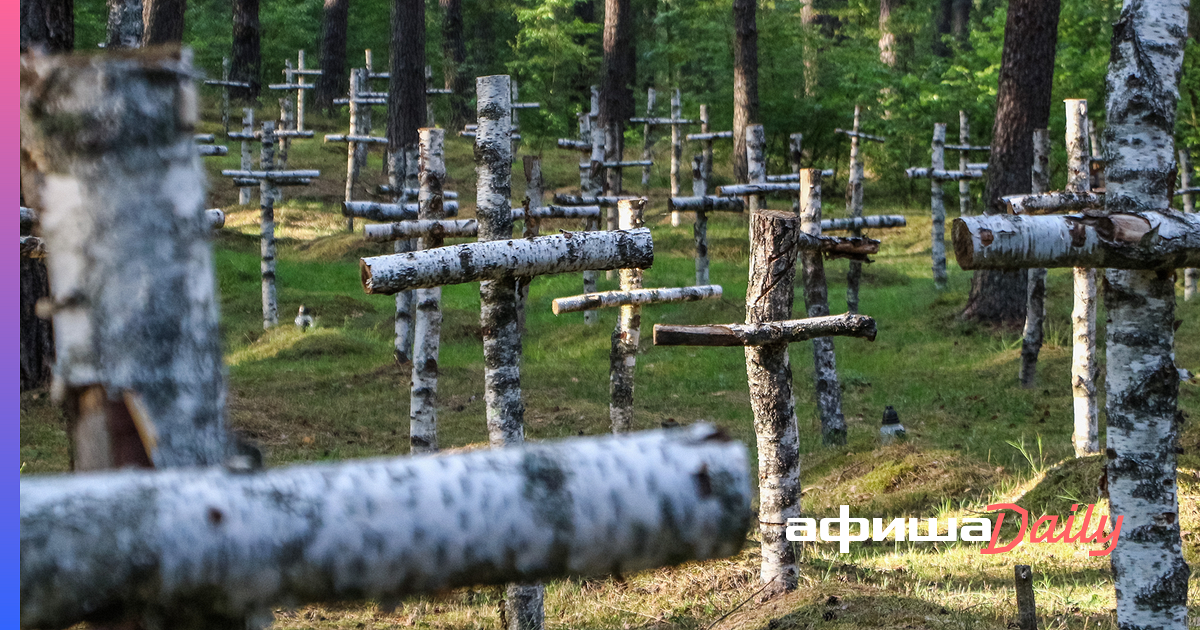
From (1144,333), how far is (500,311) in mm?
3406

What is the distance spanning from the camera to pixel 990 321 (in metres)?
17.3

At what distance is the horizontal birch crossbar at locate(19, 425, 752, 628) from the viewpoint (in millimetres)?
1357

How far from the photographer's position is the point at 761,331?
20.6 feet

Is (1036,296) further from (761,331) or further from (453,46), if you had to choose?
(453,46)

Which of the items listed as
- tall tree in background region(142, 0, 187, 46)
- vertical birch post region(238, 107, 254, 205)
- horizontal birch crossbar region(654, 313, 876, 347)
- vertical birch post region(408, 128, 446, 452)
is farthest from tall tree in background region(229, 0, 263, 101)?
horizontal birch crossbar region(654, 313, 876, 347)

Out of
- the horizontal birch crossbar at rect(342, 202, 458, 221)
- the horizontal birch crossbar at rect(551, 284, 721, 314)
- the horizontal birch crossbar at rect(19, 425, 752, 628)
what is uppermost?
the horizontal birch crossbar at rect(342, 202, 458, 221)

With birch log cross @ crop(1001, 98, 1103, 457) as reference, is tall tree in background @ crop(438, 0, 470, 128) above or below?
above

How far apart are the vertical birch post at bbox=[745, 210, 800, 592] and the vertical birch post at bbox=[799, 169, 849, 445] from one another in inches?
117

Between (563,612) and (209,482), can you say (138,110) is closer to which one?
(209,482)

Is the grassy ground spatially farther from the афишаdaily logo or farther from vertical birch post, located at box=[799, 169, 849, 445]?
vertical birch post, located at box=[799, 169, 849, 445]

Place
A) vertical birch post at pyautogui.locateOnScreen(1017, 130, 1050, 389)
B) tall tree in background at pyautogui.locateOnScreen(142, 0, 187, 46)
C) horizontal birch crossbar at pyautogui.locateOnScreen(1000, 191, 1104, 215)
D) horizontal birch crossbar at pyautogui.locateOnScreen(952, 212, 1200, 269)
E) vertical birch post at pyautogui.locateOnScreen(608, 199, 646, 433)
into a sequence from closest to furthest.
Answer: horizontal birch crossbar at pyautogui.locateOnScreen(952, 212, 1200, 269) < horizontal birch crossbar at pyautogui.locateOnScreen(1000, 191, 1104, 215) < vertical birch post at pyautogui.locateOnScreen(608, 199, 646, 433) < vertical birch post at pyautogui.locateOnScreen(1017, 130, 1050, 389) < tall tree in background at pyautogui.locateOnScreen(142, 0, 187, 46)

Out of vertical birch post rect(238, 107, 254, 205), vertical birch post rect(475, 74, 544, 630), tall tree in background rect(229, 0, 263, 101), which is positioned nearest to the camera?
vertical birch post rect(475, 74, 544, 630)

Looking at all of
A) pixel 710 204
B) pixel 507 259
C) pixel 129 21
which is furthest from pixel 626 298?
pixel 710 204

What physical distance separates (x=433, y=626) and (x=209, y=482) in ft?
18.8
